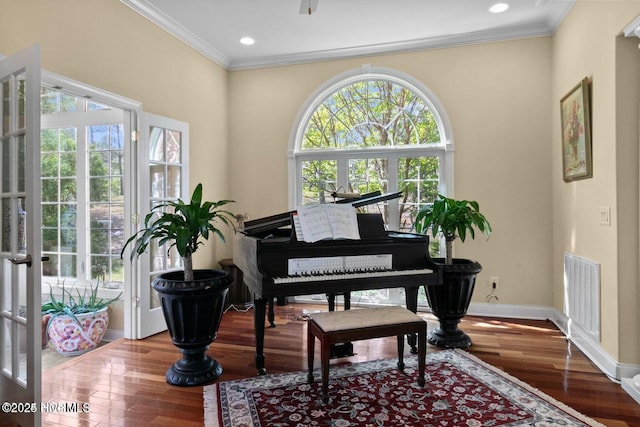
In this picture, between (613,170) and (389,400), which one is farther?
(613,170)

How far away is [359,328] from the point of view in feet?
8.07

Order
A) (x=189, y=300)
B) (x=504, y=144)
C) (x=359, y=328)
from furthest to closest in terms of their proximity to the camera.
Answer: (x=504, y=144)
(x=189, y=300)
(x=359, y=328)

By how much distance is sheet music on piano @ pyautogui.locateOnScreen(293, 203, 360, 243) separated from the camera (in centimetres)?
280

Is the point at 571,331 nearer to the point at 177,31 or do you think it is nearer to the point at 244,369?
the point at 244,369

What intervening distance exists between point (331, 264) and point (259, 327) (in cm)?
71

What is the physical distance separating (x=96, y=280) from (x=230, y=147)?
2313mm

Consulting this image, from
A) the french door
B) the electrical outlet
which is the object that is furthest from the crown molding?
the electrical outlet

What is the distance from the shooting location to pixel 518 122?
431 cm

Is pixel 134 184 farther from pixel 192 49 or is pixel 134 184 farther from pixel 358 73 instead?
pixel 358 73

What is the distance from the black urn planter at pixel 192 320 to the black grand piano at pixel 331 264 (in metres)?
0.31

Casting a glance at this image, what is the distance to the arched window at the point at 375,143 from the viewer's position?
4.64m

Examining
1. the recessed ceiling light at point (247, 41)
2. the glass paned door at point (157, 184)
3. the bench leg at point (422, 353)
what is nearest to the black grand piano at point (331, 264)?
the bench leg at point (422, 353)

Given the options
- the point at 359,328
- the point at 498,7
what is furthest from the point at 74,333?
the point at 498,7

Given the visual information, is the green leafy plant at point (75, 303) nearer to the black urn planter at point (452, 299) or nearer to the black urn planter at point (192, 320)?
the black urn planter at point (192, 320)
